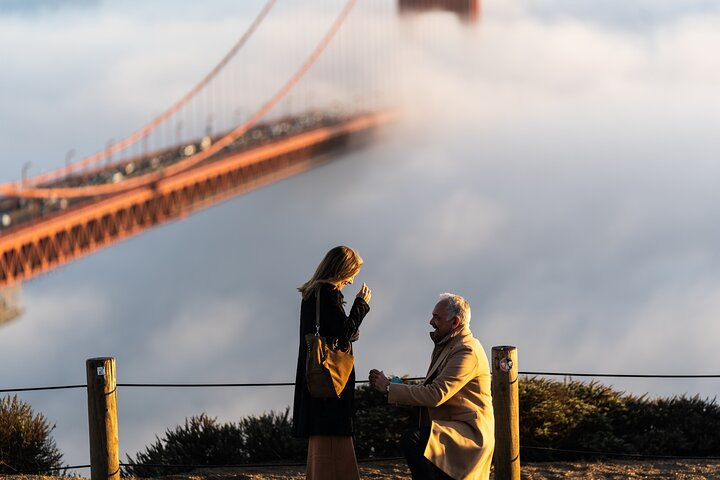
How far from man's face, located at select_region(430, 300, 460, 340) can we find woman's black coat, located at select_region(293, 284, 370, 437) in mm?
298

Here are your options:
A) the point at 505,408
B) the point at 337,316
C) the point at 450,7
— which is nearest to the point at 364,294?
the point at 337,316

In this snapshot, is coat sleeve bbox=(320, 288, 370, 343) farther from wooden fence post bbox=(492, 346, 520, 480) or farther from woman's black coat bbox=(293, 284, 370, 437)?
wooden fence post bbox=(492, 346, 520, 480)

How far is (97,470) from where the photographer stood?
5207 mm

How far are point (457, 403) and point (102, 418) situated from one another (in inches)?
72.7

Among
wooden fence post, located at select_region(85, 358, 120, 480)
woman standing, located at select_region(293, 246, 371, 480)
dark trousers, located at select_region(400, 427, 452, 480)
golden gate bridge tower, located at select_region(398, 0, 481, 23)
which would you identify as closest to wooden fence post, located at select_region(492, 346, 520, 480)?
dark trousers, located at select_region(400, 427, 452, 480)

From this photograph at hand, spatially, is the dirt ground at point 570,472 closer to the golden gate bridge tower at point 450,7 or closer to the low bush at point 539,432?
the low bush at point 539,432

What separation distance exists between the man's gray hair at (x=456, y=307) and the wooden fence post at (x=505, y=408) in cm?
97

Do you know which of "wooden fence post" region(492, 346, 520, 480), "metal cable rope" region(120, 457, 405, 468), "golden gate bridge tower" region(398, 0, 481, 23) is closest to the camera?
"wooden fence post" region(492, 346, 520, 480)

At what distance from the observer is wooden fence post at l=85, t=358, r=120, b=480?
5.09 meters

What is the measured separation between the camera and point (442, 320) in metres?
4.26

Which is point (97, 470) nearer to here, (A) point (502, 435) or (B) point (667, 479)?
(A) point (502, 435)

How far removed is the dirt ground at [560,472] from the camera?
6070 mm

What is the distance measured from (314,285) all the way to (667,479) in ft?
→ 9.38

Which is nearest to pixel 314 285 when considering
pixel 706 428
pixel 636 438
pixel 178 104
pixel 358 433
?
pixel 358 433
